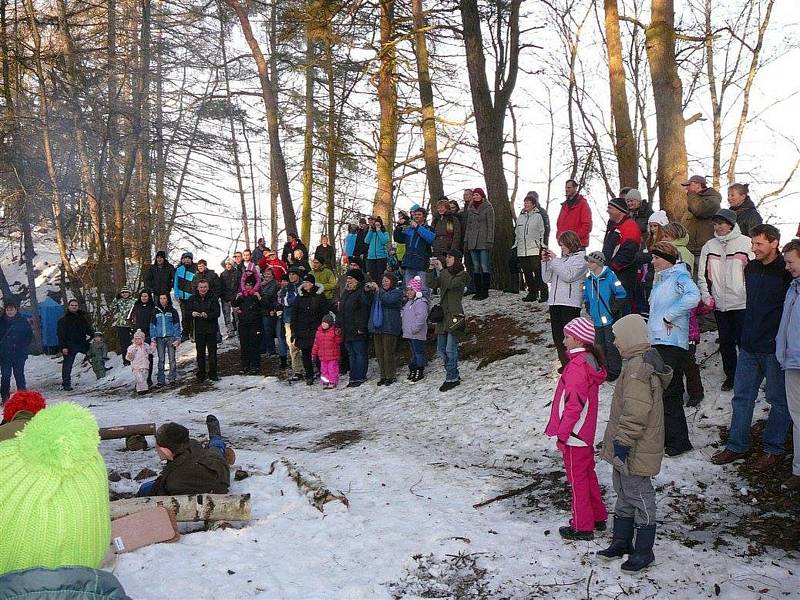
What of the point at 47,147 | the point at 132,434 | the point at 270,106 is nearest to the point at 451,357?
the point at 132,434

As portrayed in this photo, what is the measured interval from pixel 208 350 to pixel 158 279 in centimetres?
364

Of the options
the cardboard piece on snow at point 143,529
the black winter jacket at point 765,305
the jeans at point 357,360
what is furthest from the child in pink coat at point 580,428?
the jeans at point 357,360

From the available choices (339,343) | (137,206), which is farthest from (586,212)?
(137,206)

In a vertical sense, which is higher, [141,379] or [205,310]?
[205,310]

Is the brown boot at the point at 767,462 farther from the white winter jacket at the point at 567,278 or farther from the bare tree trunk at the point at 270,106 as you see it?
the bare tree trunk at the point at 270,106

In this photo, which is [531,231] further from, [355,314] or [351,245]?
[351,245]

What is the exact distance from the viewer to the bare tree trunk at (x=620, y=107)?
12641 mm

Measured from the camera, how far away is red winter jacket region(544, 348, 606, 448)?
5.29 meters

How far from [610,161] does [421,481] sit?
66.4ft

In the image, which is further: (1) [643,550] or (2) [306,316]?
(2) [306,316]

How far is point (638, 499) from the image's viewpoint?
470 centimetres

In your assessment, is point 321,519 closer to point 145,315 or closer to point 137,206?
point 145,315

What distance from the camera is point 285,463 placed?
723cm

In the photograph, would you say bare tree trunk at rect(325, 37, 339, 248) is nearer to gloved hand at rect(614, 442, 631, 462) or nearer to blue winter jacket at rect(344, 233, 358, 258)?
blue winter jacket at rect(344, 233, 358, 258)
